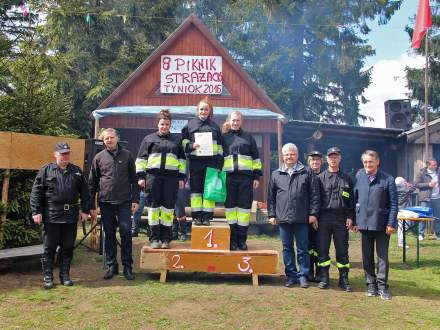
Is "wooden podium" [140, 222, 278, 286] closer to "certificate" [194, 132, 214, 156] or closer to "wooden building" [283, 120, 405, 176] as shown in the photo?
"certificate" [194, 132, 214, 156]

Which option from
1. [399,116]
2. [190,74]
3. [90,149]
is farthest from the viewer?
[399,116]

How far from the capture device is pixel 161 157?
6.58m

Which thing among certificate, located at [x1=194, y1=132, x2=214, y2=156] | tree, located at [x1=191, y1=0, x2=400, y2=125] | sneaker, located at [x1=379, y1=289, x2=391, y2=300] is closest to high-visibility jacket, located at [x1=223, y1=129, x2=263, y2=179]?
certificate, located at [x1=194, y1=132, x2=214, y2=156]

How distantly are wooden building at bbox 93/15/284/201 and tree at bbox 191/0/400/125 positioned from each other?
1276 cm

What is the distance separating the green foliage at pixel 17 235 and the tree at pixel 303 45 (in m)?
21.5

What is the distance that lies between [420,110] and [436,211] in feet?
62.7

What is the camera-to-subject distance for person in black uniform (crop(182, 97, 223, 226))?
261 inches

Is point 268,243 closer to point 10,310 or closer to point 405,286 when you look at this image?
point 405,286

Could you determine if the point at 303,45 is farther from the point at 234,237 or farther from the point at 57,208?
the point at 57,208

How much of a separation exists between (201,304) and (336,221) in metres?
2.20

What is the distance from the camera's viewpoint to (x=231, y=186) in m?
6.66

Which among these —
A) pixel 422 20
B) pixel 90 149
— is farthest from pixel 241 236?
pixel 422 20

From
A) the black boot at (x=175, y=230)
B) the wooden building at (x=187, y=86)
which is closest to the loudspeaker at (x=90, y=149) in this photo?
the black boot at (x=175, y=230)

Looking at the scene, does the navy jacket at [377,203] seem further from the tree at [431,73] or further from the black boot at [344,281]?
the tree at [431,73]
